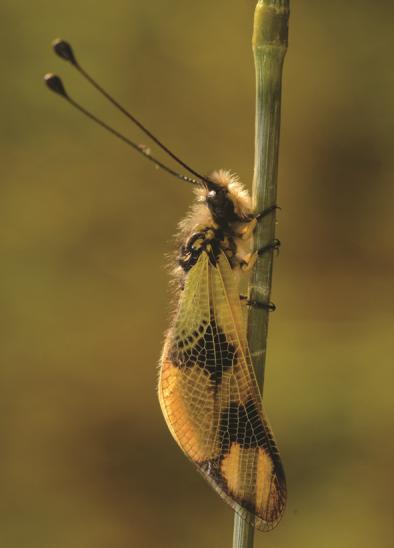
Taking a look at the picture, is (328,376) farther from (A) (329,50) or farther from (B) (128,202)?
(A) (329,50)

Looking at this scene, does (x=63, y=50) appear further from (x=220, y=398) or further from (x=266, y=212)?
(x=220, y=398)

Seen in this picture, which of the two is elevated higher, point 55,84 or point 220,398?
point 55,84

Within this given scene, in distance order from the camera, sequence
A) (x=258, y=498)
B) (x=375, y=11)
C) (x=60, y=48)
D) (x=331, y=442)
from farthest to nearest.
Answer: (x=375, y=11), (x=331, y=442), (x=258, y=498), (x=60, y=48)

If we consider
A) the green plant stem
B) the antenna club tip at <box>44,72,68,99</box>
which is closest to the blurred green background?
the green plant stem

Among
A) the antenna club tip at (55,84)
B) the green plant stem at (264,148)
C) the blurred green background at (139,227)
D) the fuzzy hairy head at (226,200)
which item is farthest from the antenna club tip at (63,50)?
the blurred green background at (139,227)

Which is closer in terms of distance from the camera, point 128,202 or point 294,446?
point 294,446

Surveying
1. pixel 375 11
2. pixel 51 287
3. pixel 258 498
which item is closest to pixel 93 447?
pixel 51 287

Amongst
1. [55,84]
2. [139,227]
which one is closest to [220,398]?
[55,84]
